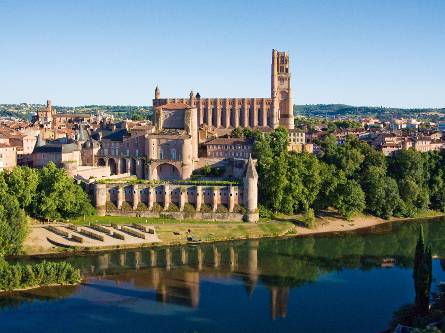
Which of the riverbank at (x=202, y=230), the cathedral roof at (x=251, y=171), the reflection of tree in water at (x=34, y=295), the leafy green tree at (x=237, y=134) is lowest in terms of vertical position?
the reflection of tree in water at (x=34, y=295)

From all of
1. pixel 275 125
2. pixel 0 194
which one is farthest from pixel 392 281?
pixel 275 125

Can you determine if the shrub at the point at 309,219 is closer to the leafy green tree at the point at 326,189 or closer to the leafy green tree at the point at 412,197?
the leafy green tree at the point at 326,189

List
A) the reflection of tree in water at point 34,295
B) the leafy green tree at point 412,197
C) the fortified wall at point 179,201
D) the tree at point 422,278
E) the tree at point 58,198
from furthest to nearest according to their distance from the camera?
the leafy green tree at point 412,197 → the fortified wall at point 179,201 → the tree at point 58,198 → the reflection of tree in water at point 34,295 → the tree at point 422,278

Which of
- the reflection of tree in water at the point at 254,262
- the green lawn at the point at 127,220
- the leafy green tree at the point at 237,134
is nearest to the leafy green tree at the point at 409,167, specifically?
the reflection of tree in water at the point at 254,262

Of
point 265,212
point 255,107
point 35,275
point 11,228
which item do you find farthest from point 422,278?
point 255,107

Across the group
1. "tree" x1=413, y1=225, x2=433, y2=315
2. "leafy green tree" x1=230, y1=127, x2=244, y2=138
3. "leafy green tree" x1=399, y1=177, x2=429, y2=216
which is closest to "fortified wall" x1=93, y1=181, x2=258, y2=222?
"leafy green tree" x1=399, y1=177, x2=429, y2=216

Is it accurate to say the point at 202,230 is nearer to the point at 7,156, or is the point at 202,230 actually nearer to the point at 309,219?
the point at 309,219
